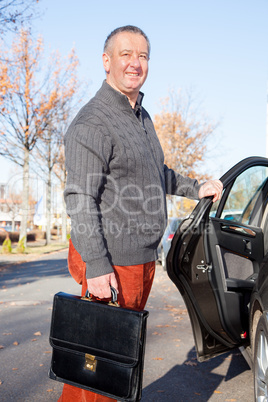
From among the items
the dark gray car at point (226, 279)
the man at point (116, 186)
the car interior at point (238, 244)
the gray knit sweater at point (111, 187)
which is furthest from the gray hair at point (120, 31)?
the car interior at point (238, 244)

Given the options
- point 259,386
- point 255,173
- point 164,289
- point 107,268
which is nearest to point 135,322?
point 107,268

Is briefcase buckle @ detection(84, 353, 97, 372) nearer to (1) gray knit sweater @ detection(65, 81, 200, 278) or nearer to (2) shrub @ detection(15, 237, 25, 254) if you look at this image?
(1) gray knit sweater @ detection(65, 81, 200, 278)

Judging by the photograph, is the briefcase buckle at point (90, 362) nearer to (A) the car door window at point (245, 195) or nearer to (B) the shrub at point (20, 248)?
(A) the car door window at point (245, 195)

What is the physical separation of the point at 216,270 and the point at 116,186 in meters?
1.32

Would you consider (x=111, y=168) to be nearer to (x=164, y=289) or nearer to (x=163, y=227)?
(x=163, y=227)

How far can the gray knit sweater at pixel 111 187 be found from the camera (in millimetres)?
2041

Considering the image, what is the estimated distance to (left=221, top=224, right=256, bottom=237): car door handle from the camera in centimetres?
346

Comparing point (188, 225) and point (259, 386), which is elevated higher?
point (188, 225)

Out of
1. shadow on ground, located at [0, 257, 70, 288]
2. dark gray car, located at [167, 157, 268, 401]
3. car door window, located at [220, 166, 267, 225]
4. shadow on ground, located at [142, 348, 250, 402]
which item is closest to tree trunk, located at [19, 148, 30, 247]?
shadow on ground, located at [0, 257, 70, 288]

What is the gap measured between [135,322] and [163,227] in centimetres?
58

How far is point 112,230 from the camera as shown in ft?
7.11

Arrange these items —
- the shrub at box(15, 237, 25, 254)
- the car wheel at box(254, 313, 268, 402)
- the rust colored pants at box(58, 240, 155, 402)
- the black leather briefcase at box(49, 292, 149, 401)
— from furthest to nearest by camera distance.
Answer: the shrub at box(15, 237, 25, 254) < the car wheel at box(254, 313, 268, 402) < the rust colored pants at box(58, 240, 155, 402) < the black leather briefcase at box(49, 292, 149, 401)

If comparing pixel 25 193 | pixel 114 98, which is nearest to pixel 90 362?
pixel 114 98

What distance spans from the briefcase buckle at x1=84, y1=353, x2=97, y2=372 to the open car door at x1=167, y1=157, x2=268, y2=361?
99 cm
